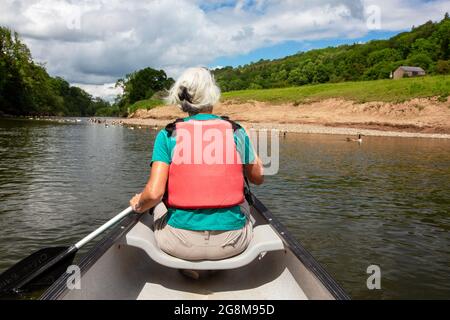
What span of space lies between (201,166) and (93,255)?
1420 mm

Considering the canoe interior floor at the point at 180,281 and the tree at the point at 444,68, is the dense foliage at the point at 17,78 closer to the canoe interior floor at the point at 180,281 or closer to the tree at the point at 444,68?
the tree at the point at 444,68

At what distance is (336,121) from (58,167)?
40217mm

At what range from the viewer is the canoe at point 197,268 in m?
3.87

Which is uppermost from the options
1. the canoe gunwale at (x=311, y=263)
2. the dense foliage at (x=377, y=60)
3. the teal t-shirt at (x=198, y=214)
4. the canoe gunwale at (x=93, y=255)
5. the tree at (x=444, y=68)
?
the dense foliage at (x=377, y=60)

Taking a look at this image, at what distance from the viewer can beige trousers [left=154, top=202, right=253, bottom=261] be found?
380 centimetres

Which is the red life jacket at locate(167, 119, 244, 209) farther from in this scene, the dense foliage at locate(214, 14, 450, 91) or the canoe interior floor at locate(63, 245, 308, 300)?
the dense foliage at locate(214, 14, 450, 91)

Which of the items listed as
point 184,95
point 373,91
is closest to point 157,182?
point 184,95

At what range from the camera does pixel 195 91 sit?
3.78 meters

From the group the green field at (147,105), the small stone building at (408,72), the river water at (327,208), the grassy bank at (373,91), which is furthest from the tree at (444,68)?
the green field at (147,105)

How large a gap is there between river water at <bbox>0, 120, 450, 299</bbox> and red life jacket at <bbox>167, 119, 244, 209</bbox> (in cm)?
355

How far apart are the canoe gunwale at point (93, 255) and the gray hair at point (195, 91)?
1629 mm

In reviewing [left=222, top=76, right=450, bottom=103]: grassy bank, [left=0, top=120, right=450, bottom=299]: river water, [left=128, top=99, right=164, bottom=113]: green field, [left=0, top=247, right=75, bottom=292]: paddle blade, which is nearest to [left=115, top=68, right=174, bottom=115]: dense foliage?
[left=128, top=99, right=164, bottom=113]: green field

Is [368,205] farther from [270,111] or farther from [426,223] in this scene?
[270,111]

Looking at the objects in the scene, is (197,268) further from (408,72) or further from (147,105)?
(147,105)
